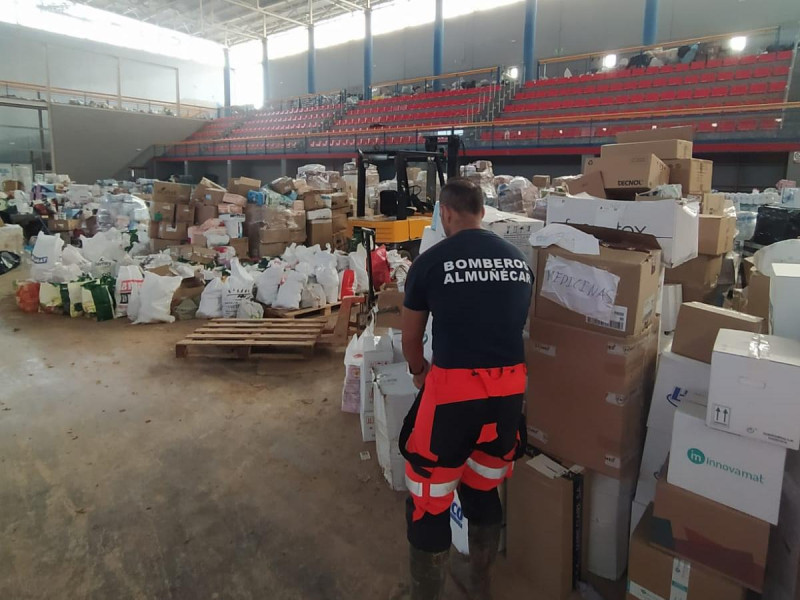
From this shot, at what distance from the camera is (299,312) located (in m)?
4.84

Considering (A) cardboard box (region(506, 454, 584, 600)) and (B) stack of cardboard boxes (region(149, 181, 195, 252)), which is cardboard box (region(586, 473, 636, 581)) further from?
(B) stack of cardboard boxes (region(149, 181, 195, 252))

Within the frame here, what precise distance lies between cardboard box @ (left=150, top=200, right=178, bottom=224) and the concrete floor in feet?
12.0

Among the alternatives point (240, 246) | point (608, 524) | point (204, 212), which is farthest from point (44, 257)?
point (608, 524)

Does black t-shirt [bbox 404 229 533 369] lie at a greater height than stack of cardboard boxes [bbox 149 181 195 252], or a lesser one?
lesser

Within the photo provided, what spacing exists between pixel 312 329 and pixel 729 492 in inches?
131

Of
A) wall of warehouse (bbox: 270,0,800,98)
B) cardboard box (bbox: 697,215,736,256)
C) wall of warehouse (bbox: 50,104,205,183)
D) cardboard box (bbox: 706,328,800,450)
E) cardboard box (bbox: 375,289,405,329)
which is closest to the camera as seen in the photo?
cardboard box (bbox: 706,328,800,450)

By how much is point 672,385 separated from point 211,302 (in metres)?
4.27

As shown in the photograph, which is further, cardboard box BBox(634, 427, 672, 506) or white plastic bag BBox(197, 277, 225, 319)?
white plastic bag BBox(197, 277, 225, 319)

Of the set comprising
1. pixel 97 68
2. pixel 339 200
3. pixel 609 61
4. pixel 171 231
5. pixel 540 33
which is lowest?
pixel 171 231

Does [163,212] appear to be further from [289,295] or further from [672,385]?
[672,385]

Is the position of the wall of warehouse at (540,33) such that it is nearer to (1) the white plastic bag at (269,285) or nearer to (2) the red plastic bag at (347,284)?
(2) the red plastic bag at (347,284)

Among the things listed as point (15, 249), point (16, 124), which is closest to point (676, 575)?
point (15, 249)

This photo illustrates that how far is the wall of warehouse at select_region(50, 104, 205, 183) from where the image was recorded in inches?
654

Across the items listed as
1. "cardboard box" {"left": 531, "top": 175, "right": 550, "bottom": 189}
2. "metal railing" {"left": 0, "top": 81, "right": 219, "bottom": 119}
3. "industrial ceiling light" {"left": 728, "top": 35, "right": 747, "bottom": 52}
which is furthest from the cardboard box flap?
"metal railing" {"left": 0, "top": 81, "right": 219, "bottom": 119}
